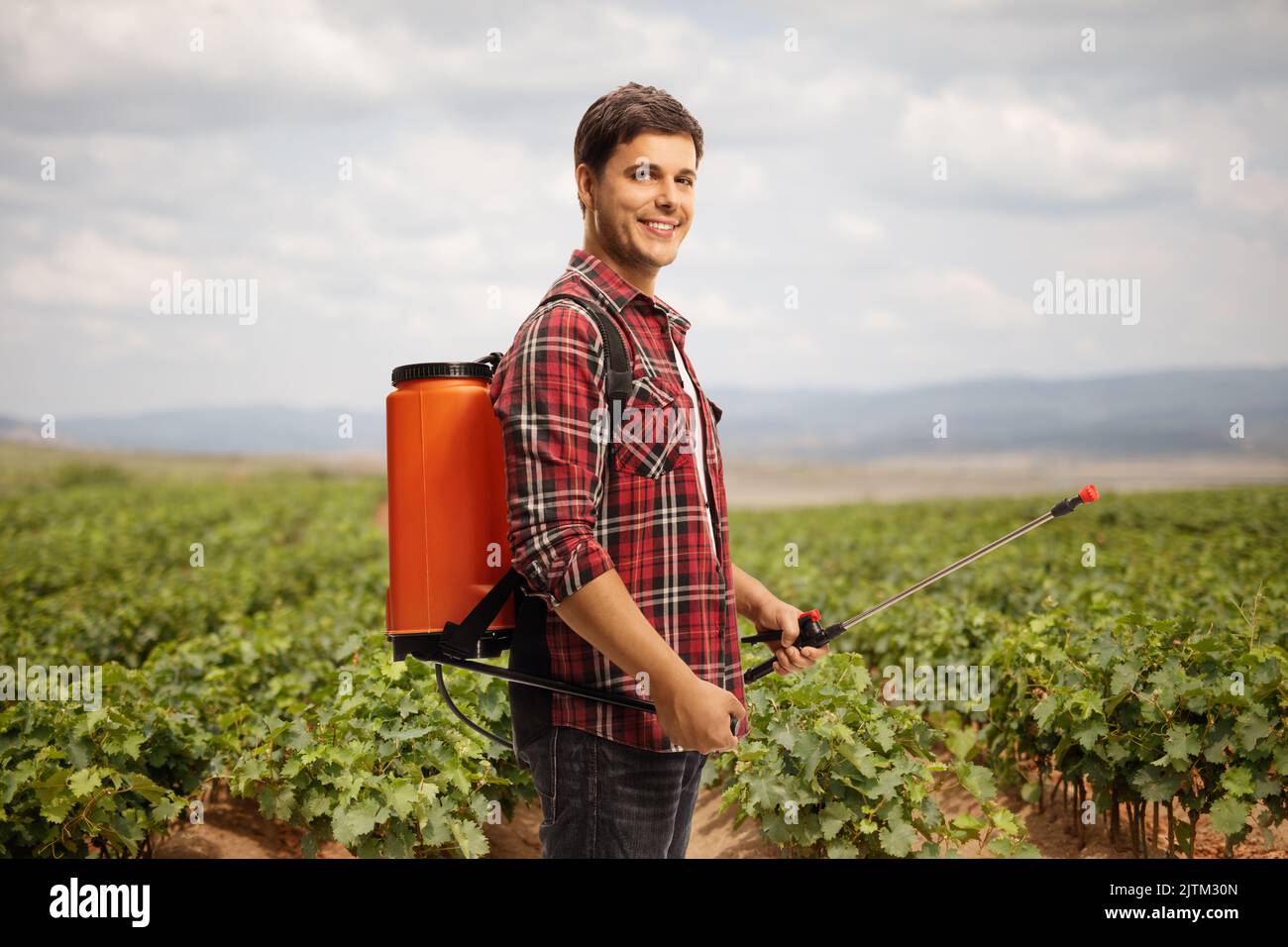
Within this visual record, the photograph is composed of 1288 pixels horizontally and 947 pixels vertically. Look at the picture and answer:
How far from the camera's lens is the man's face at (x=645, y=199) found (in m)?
2.48

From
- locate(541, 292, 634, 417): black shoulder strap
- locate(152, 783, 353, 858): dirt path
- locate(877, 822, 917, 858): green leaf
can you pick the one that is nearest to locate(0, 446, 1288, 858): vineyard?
locate(877, 822, 917, 858): green leaf

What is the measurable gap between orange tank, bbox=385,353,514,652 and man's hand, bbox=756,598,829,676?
0.72 meters

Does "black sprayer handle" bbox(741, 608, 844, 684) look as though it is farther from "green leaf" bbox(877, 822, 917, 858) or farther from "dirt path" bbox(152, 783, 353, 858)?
"dirt path" bbox(152, 783, 353, 858)

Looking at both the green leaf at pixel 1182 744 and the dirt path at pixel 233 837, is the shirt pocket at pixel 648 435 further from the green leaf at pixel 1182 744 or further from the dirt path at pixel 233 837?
the dirt path at pixel 233 837

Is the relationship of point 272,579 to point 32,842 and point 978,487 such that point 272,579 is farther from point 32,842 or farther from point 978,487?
point 978,487

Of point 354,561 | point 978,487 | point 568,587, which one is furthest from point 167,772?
point 978,487

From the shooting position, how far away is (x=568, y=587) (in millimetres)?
2186

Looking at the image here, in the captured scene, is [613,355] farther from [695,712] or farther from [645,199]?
[695,712]

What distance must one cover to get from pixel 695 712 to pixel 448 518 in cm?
67

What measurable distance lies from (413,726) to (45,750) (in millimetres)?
1352

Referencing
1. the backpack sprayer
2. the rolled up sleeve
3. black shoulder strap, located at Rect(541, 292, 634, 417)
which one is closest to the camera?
the rolled up sleeve

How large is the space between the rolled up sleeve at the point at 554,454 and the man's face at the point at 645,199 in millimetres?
292

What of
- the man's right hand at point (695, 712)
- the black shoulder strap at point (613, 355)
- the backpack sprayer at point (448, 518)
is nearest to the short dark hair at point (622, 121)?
the black shoulder strap at point (613, 355)

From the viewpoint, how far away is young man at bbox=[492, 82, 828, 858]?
223 cm
